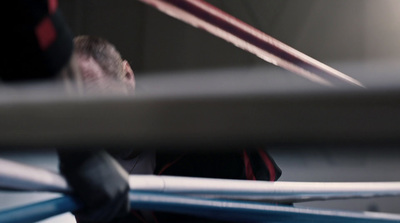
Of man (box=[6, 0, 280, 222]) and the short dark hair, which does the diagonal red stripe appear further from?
the short dark hair

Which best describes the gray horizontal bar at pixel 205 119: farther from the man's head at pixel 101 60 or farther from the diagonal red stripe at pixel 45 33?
the man's head at pixel 101 60

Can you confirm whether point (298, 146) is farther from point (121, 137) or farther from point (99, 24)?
point (99, 24)

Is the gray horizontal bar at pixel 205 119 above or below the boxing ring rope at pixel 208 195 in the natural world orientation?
above

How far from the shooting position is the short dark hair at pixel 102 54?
57 cm

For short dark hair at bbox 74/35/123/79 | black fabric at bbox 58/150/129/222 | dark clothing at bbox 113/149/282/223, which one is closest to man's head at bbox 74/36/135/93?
short dark hair at bbox 74/35/123/79

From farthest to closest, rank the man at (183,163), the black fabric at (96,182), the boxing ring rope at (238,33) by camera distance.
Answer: the man at (183,163)
the boxing ring rope at (238,33)
the black fabric at (96,182)

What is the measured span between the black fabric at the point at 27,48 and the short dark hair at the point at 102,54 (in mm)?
353

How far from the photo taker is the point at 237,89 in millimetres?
179

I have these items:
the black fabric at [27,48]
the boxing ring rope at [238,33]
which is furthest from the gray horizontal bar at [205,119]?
the boxing ring rope at [238,33]

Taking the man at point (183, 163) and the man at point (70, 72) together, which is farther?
the man at point (183, 163)

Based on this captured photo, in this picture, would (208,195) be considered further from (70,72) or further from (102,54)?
(102,54)

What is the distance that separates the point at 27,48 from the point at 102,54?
1.28 ft

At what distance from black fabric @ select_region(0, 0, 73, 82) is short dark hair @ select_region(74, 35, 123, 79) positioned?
353mm

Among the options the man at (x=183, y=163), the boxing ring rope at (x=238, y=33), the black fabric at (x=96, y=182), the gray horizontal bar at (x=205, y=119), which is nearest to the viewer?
the gray horizontal bar at (x=205, y=119)
